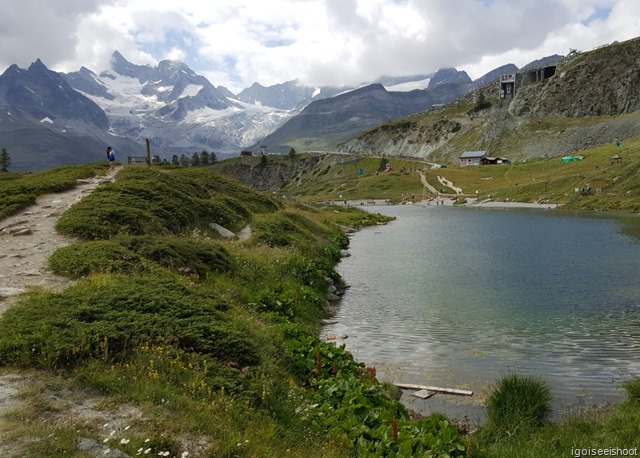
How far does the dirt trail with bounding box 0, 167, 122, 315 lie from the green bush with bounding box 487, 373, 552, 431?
15.5 metres

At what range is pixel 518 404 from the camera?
13.7 meters

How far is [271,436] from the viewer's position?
994cm

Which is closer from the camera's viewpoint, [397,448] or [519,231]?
[397,448]

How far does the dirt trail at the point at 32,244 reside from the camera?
17.5 meters

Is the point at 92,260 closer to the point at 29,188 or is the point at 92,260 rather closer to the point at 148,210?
the point at 148,210

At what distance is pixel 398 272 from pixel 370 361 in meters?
19.6

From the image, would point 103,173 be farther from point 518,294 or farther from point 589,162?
point 589,162

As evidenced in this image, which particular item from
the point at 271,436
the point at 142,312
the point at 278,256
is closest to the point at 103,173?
the point at 278,256

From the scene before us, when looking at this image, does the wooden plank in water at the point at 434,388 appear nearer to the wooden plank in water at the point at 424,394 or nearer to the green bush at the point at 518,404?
the wooden plank in water at the point at 424,394

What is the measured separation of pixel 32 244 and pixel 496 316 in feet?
82.5

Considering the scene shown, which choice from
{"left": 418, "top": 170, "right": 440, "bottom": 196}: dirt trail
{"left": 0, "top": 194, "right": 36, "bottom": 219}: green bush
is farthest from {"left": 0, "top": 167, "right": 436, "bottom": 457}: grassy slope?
{"left": 418, "top": 170, "right": 440, "bottom": 196}: dirt trail

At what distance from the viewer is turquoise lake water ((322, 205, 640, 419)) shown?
17062 mm

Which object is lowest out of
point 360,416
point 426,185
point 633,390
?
point 633,390

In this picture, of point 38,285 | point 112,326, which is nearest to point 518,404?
point 112,326
